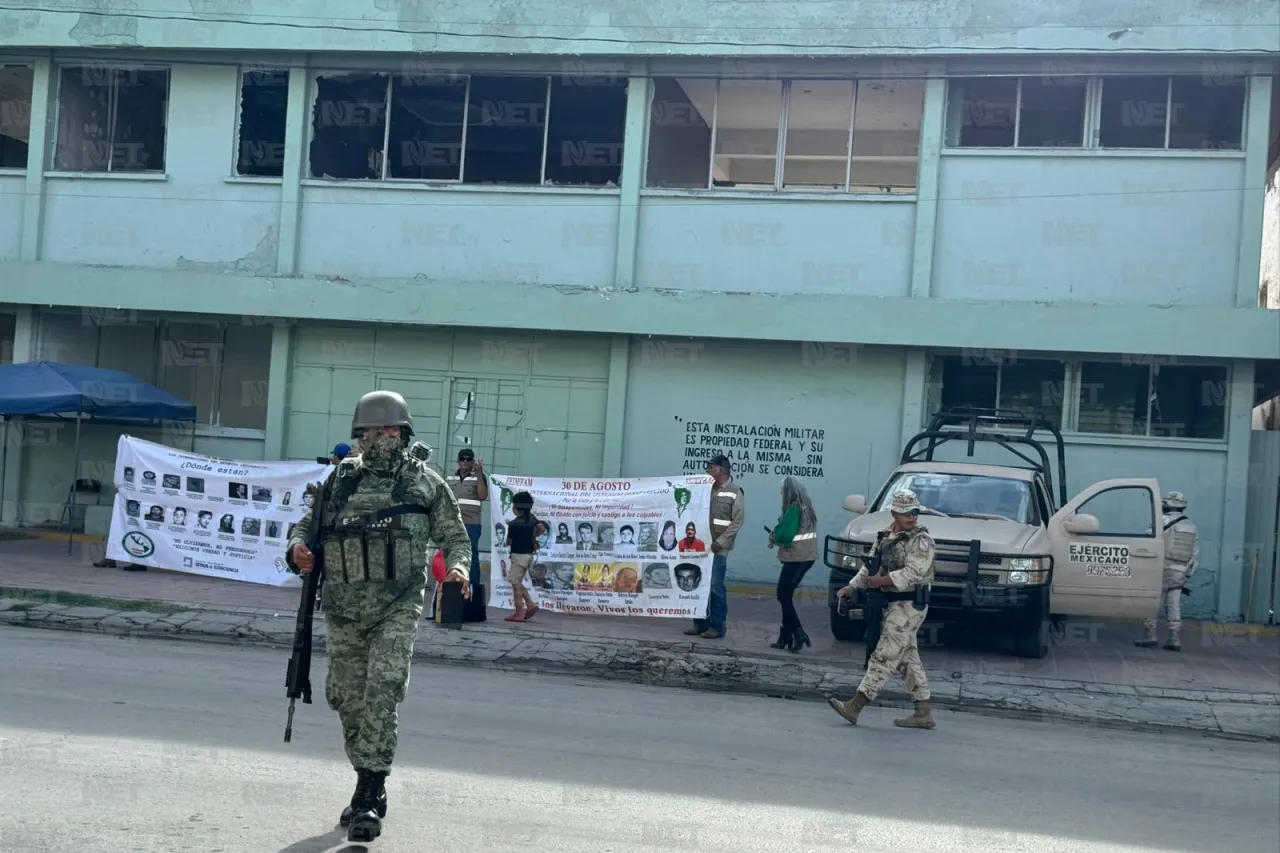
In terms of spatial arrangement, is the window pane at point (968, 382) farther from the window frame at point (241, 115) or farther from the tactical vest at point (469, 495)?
the window frame at point (241, 115)

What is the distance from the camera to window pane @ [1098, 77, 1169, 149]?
15.9m

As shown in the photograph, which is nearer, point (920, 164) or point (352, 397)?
point (920, 164)

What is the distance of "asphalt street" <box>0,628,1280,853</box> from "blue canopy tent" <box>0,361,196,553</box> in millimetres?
5966

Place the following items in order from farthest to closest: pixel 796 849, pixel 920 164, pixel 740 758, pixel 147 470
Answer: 1. pixel 920 164
2. pixel 147 470
3. pixel 740 758
4. pixel 796 849

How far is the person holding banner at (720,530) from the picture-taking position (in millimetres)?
12688

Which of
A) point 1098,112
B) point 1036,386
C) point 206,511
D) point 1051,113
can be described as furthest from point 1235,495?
point 206,511

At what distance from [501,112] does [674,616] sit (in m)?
7.85

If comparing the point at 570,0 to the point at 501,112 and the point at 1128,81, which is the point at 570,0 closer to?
the point at 501,112

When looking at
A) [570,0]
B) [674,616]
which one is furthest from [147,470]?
[570,0]

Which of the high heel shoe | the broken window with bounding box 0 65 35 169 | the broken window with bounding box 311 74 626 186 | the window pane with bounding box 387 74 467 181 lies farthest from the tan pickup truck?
the broken window with bounding box 0 65 35 169

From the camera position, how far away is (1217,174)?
51.2 feet

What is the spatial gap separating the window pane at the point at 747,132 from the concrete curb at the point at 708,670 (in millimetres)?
7097

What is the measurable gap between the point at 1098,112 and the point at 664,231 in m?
5.43

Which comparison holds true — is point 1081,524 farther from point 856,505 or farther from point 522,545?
point 522,545
